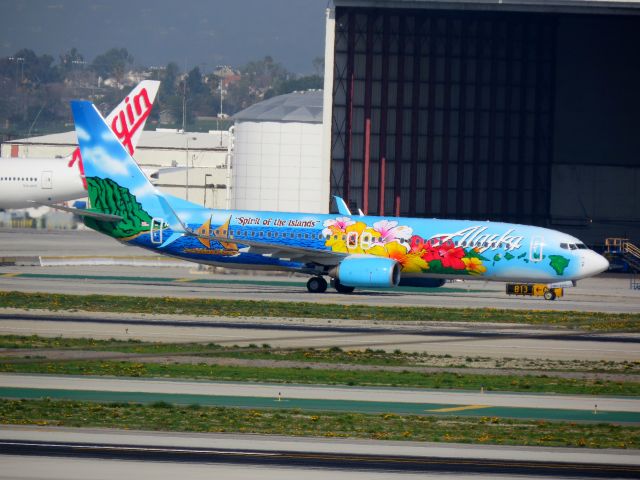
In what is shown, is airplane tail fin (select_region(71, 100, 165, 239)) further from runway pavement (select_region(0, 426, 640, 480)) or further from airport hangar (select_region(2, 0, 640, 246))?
runway pavement (select_region(0, 426, 640, 480))

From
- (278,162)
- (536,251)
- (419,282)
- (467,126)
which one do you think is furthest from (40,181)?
(536,251)

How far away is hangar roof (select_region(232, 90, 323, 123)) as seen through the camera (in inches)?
3071

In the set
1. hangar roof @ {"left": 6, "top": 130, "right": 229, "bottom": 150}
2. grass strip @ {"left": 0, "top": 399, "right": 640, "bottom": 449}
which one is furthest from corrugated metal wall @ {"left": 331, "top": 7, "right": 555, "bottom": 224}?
grass strip @ {"left": 0, "top": 399, "right": 640, "bottom": 449}

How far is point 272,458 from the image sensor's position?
62.2 ft

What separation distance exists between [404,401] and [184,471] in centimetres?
863

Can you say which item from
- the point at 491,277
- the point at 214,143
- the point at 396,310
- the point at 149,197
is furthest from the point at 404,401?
the point at 214,143

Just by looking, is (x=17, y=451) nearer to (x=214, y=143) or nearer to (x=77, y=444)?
(x=77, y=444)

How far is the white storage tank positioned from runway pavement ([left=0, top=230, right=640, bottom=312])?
8785mm

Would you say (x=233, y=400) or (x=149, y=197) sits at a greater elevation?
(x=149, y=197)

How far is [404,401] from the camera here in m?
25.5

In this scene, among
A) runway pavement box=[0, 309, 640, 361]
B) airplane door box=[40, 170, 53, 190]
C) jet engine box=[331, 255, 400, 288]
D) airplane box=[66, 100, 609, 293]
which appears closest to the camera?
runway pavement box=[0, 309, 640, 361]

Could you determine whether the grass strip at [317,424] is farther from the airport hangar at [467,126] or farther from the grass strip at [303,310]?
the airport hangar at [467,126]

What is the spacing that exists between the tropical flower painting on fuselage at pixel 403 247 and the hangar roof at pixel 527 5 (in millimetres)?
17713

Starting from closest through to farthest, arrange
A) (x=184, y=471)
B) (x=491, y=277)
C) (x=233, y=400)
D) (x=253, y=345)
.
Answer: (x=184, y=471), (x=233, y=400), (x=253, y=345), (x=491, y=277)
